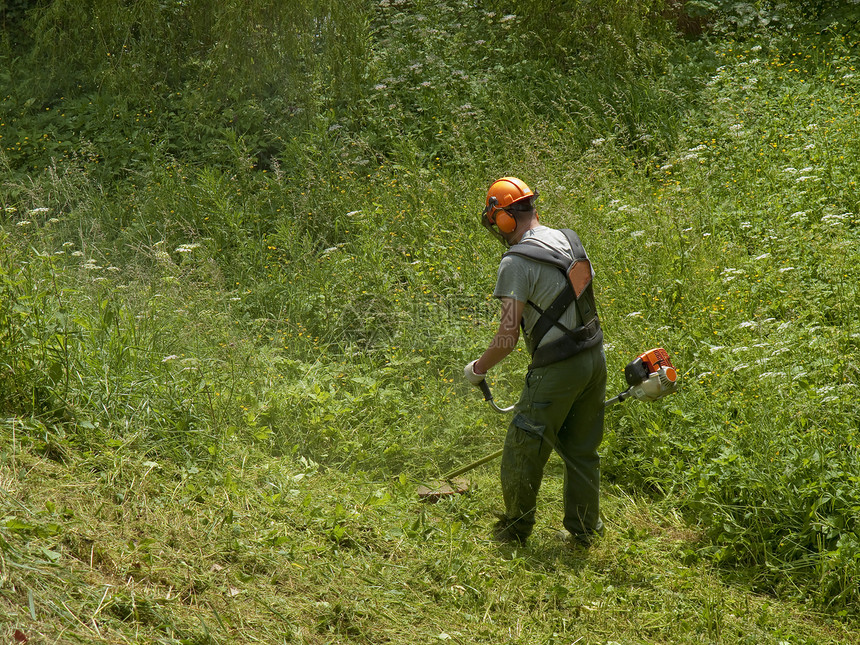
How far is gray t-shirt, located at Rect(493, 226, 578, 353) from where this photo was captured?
145 inches

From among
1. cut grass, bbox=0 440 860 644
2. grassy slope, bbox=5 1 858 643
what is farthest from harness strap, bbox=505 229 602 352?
cut grass, bbox=0 440 860 644

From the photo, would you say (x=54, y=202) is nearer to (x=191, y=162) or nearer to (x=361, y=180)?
(x=191, y=162)

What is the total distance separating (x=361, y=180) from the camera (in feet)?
25.3

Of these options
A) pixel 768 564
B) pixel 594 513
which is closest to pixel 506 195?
pixel 594 513

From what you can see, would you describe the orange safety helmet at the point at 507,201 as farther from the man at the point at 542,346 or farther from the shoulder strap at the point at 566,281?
the shoulder strap at the point at 566,281

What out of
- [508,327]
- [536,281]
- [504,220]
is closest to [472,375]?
[508,327]

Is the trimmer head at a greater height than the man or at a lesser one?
lesser

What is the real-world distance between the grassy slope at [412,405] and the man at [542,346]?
0.46 m

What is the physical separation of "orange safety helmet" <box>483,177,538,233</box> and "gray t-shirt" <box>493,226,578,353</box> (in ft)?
0.40

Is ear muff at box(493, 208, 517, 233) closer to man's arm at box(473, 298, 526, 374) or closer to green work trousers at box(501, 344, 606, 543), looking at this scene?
man's arm at box(473, 298, 526, 374)

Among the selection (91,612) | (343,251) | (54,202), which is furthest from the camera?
(54,202)

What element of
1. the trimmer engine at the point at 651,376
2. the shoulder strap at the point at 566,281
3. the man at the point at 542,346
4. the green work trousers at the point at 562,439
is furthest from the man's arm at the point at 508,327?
the trimmer engine at the point at 651,376

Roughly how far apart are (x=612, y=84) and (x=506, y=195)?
18.3 feet

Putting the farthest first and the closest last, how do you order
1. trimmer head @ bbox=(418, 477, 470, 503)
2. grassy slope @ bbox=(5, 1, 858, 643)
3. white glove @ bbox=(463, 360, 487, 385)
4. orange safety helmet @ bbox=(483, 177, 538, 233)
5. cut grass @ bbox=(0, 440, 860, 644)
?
trimmer head @ bbox=(418, 477, 470, 503)
white glove @ bbox=(463, 360, 487, 385)
orange safety helmet @ bbox=(483, 177, 538, 233)
grassy slope @ bbox=(5, 1, 858, 643)
cut grass @ bbox=(0, 440, 860, 644)
